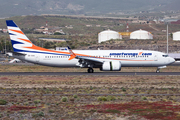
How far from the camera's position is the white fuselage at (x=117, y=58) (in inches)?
1958

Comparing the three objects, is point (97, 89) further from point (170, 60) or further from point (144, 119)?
point (170, 60)

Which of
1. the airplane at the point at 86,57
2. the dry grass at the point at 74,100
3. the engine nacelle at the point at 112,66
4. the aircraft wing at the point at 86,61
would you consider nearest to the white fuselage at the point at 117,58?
the airplane at the point at 86,57

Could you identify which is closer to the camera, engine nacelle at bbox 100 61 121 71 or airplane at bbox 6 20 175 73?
engine nacelle at bbox 100 61 121 71

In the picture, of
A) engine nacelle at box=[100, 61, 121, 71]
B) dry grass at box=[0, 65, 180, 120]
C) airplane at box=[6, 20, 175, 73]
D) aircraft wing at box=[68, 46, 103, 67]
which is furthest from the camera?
airplane at box=[6, 20, 175, 73]

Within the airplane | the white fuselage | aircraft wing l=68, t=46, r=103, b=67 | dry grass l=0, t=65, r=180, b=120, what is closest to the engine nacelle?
the airplane

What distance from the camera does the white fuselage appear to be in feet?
163

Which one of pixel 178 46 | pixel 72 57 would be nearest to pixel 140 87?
pixel 72 57

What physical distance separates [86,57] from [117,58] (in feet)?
17.0

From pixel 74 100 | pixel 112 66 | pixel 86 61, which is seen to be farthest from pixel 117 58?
pixel 74 100

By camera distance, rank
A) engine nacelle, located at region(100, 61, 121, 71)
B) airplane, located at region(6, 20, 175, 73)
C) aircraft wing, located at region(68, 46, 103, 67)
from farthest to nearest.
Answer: airplane, located at region(6, 20, 175, 73)
aircraft wing, located at region(68, 46, 103, 67)
engine nacelle, located at region(100, 61, 121, 71)

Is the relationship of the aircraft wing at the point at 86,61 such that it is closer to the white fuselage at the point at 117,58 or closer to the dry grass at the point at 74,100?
the white fuselage at the point at 117,58

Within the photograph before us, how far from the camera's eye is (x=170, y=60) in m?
50.3

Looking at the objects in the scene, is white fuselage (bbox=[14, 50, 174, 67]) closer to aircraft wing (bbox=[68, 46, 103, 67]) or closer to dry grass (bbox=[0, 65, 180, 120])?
aircraft wing (bbox=[68, 46, 103, 67])

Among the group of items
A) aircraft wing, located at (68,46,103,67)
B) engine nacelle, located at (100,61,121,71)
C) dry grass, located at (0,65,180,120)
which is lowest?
dry grass, located at (0,65,180,120)
